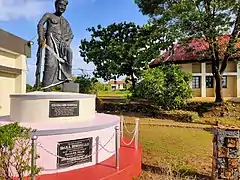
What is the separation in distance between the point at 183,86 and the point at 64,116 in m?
11.9

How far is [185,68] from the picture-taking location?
27.8 metres

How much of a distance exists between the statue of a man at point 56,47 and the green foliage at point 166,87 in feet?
30.3

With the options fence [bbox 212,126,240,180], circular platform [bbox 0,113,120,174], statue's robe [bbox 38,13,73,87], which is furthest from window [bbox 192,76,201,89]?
fence [bbox 212,126,240,180]

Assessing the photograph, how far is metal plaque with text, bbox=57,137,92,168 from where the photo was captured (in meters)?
6.27

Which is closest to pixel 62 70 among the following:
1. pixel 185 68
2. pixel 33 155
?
pixel 33 155

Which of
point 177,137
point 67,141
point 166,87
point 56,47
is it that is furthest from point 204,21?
point 67,141

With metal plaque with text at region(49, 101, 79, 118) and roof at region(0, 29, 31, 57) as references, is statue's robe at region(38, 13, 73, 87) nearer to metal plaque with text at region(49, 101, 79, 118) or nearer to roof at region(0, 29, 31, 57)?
metal plaque with text at region(49, 101, 79, 118)

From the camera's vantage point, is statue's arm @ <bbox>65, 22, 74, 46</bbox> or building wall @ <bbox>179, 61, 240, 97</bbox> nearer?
statue's arm @ <bbox>65, 22, 74, 46</bbox>

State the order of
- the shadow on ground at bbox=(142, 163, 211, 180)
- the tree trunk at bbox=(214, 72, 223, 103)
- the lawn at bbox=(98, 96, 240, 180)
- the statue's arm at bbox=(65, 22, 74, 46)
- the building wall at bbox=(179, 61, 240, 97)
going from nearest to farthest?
the shadow on ground at bbox=(142, 163, 211, 180) → the lawn at bbox=(98, 96, 240, 180) → the statue's arm at bbox=(65, 22, 74, 46) → the tree trunk at bbox=(214, 72, 223, 103) → the building wall at bbox=(179, 61, 240, 97)

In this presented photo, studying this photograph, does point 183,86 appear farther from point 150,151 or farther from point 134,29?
point 150,151

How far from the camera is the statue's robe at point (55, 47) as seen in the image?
8.81m

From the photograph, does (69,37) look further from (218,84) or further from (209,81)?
(209,81)

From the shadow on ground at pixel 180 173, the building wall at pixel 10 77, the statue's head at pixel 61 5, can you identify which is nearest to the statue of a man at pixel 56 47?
the statue's head at pixel 61 5

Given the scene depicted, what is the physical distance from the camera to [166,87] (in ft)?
59.3
